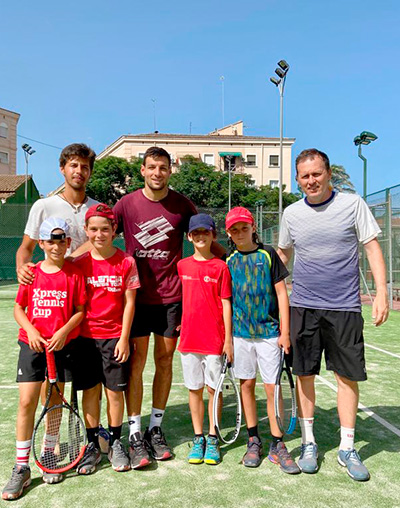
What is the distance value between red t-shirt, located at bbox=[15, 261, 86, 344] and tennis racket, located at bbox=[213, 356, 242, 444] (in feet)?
3.58

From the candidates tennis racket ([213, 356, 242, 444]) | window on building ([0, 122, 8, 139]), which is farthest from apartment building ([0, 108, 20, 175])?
tennis racket ([213, 356, 242, 444])

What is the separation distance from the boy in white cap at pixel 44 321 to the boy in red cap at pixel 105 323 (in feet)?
0.35

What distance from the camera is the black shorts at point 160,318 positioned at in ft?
11.4

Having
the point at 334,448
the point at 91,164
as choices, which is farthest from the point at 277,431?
the point at 91,164

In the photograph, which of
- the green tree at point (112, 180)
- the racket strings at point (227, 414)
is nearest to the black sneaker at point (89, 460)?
the racket strings at point (227, 414)

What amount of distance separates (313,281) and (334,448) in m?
1.29

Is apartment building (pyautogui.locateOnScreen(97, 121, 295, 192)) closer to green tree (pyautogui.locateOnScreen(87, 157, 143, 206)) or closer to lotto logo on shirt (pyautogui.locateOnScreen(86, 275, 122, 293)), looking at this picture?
green tree (pyautogui.locateOnScreen(87, 157, 143, 206))

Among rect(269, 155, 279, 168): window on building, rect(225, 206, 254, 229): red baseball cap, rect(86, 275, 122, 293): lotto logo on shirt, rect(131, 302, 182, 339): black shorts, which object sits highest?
rect(269, 155, 279, 168): window on building

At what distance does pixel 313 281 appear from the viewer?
3250mm

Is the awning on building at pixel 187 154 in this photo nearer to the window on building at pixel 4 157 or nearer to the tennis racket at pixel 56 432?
the window on building at pixel 4 157

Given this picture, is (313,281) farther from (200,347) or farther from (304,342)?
(200,347)

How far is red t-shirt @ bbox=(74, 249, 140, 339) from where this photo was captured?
10.4 feet

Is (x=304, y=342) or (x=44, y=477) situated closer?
(x=44, y=477)

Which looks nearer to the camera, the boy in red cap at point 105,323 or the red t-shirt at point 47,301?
the red t-shirt at point 47,301
